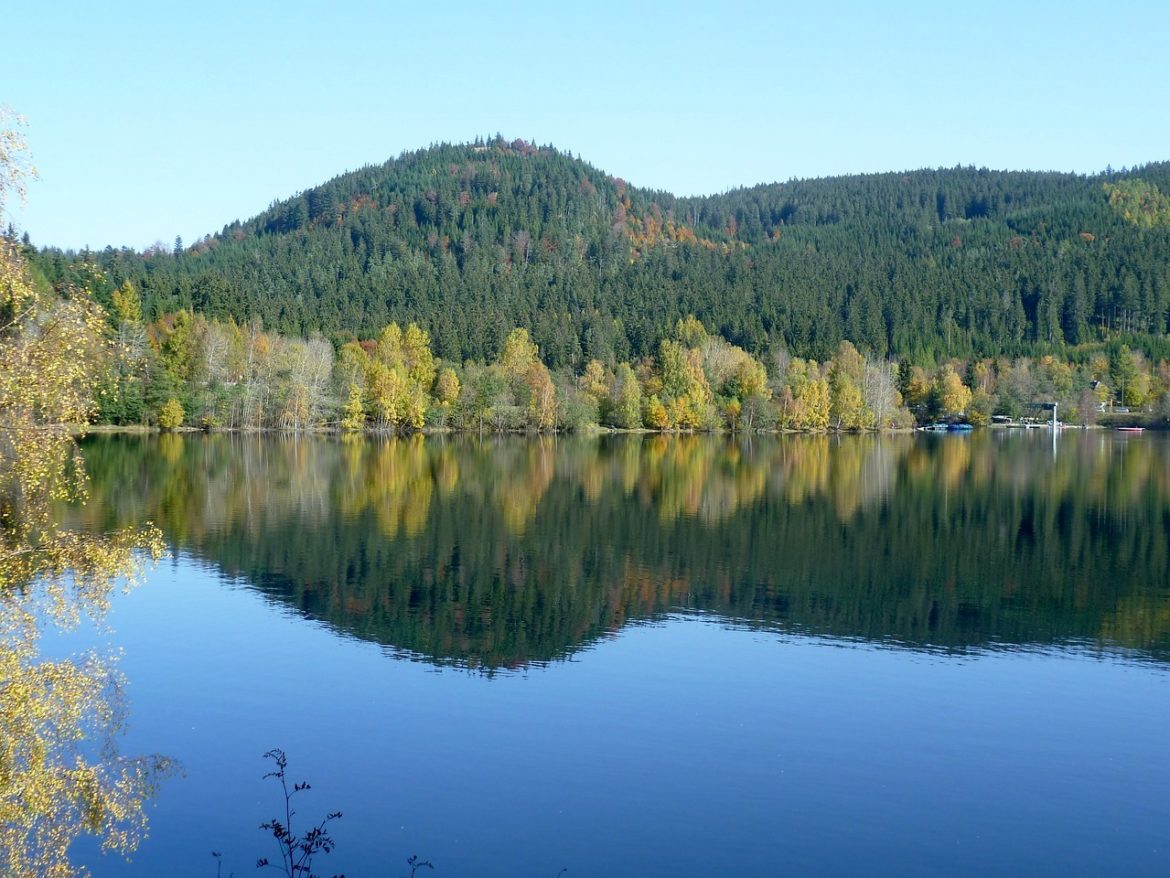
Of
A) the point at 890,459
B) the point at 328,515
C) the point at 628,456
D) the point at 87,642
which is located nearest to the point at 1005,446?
the point at 890,459

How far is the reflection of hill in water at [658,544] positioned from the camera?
2648 centimetres

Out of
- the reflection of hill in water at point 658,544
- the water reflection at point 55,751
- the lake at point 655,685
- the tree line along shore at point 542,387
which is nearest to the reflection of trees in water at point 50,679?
the water reflection at point 55,751

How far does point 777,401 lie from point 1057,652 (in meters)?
108

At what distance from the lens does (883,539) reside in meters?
39.3

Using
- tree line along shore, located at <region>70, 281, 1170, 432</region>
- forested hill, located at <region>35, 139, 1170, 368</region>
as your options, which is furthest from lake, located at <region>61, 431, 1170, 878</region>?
forested hill, located at <region>35, 139, 1170, 368</region>

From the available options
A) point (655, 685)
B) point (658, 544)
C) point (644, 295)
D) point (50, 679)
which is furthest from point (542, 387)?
point (50, 679)

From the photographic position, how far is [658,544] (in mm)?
37688

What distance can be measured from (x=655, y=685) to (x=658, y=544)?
54.6 feet

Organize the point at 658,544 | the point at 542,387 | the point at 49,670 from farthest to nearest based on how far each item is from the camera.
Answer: the point at 542,387
the point at 658,544
the point at 49,670

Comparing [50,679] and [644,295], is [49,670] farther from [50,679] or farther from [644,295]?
[644,295]

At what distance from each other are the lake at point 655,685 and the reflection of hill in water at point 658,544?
191mm

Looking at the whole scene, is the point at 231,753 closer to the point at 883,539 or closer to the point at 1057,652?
the point at 1057,652

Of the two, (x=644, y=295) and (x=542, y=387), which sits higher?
(x=644, y=295)

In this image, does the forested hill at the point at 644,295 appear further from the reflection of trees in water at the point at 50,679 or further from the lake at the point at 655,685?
the reflection of trees in water at the point at 50,679
